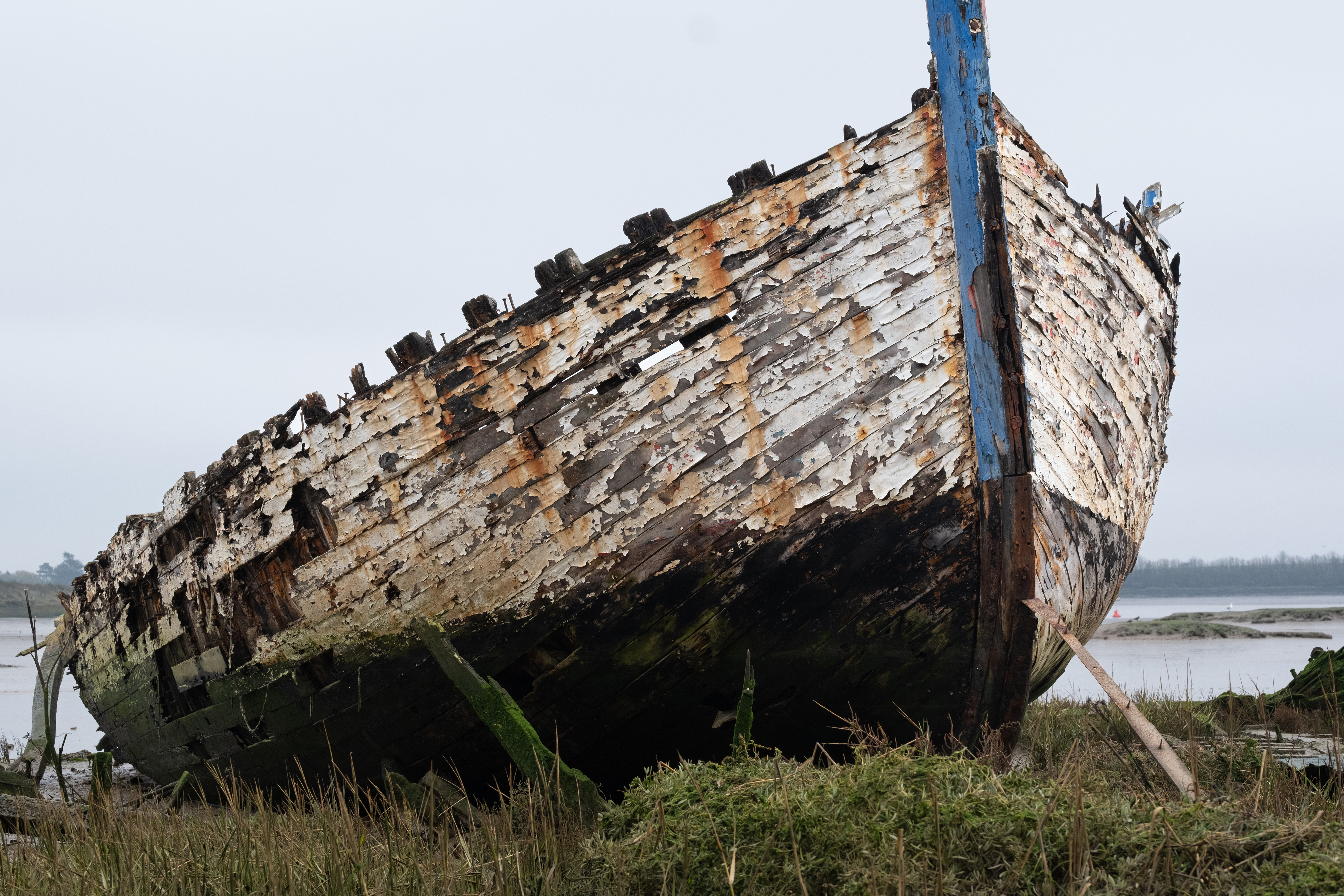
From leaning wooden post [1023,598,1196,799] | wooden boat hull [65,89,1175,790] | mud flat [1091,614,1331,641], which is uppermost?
wooden boat hull [65,89,1175,790]

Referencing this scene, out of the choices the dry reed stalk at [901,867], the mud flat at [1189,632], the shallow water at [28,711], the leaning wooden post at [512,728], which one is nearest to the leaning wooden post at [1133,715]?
the dry reed stalk at [901,867]

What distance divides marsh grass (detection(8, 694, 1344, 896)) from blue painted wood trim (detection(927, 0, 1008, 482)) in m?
1.30

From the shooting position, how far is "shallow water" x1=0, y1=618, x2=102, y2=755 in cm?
1156

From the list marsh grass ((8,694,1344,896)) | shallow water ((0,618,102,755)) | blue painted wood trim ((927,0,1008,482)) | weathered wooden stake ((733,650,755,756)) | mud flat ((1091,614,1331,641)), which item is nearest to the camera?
marsh grass ((8,694,1344,896))

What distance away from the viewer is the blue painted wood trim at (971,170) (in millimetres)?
3900

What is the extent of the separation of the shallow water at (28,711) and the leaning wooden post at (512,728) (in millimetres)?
3252

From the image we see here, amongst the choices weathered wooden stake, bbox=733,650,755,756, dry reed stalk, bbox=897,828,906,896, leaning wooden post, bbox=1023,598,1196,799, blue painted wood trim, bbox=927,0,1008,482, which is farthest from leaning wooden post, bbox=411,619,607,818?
blue painted wood trim, bbox=927,0,1008,482

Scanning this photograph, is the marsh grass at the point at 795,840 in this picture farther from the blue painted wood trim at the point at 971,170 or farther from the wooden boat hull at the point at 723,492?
the blue painted wood trim at the point at 971,170

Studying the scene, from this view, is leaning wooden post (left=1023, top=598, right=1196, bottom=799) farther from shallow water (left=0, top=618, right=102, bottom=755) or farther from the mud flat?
the mud flat

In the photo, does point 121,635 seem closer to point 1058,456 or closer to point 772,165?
point 772,165

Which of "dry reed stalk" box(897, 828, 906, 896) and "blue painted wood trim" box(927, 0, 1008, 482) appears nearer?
"dry reed stalk" box(897, 828, 906, 896)

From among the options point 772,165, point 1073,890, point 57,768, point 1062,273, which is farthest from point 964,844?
point 57,768

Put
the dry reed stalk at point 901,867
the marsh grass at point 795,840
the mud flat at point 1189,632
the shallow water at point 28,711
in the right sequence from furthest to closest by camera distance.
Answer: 1. the mud flat at point 1189,632
2. the shallow water at point 28,711
3. the marsh grass at point 795,840
4. the dry reed stalk at point 901,867

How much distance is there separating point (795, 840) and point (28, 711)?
54.4ft
